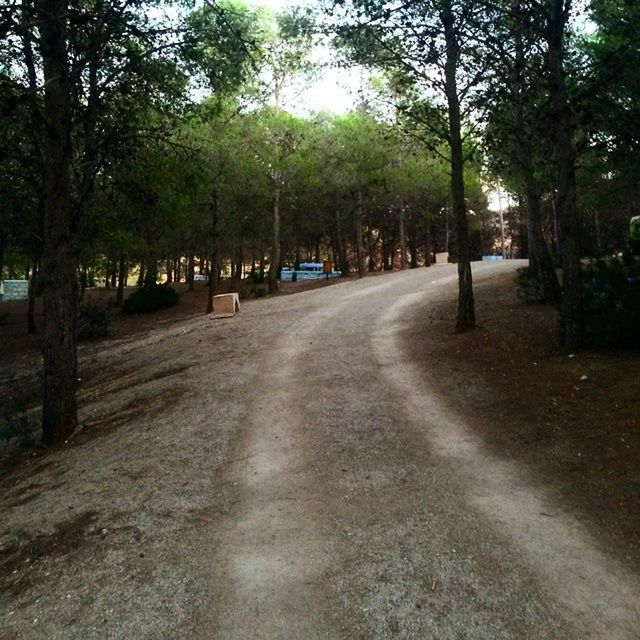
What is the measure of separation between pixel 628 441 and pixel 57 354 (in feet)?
27.1

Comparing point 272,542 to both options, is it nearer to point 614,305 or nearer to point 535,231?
point 614,305

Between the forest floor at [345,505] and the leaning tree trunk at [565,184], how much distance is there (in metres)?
0.73

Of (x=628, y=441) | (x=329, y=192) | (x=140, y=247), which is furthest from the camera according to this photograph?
(x=329, y=192)

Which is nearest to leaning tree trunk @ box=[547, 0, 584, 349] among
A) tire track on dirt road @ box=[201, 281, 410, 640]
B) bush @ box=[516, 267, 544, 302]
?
bush @ box=[516, 267, 544, 302]

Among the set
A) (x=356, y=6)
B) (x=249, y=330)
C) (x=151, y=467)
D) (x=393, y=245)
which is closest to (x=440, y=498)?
(x=151, y=467)

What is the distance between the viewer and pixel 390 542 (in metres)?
4.41

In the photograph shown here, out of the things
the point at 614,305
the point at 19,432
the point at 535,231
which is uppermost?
the point at 535,231

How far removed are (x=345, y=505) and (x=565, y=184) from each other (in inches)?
278

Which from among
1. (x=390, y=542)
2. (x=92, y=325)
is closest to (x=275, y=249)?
(x=92, y=325)

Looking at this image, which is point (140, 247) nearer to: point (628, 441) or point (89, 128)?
point (89, 128)

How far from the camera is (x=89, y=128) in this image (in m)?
10.8

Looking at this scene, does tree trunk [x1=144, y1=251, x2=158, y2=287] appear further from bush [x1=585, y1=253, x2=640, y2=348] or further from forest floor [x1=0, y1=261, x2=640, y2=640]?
bush [x1=585, y1=253, x2=640, y2=348]

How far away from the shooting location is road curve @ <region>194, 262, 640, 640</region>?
11.3ft

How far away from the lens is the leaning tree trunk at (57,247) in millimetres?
8320
